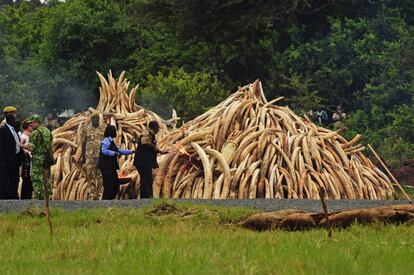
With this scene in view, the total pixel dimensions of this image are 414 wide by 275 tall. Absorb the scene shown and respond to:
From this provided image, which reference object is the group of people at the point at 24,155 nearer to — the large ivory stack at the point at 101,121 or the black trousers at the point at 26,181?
the black trousers at the point at 26,181

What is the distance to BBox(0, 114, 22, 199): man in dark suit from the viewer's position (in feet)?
63.3

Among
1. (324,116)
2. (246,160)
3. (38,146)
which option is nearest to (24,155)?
(38,146)

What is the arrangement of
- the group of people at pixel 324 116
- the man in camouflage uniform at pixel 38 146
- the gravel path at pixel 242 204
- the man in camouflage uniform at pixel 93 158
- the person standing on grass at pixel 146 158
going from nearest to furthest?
the gravel path at pixel 242 204
the man in camouflage uniform at pixel 38 146
the person standing on grass at pixel 146 158
the man in camouflage uniform at pixel 93 158
the group of people at pixel 324 116

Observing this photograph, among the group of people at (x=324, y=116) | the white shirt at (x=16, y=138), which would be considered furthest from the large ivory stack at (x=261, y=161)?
the group of people at (x=324, y=116)

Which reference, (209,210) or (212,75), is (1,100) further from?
(209,210)

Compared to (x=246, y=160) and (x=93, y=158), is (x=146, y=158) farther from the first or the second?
(x=246, y=160)

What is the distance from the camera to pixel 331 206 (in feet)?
55.0

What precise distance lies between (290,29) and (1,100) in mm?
11604

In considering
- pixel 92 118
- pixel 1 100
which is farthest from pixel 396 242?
pixel 1 100

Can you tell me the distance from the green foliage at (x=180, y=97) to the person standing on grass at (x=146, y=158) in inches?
426

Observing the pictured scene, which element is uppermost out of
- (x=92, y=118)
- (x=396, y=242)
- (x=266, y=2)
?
(x=266, y=2)

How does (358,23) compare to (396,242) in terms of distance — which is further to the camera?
(358,23)

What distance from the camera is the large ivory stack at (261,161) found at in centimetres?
2069

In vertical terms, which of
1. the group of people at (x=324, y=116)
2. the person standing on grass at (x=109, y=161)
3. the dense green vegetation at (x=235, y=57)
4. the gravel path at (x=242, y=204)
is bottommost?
the gravel path at (x=242, y=204)
